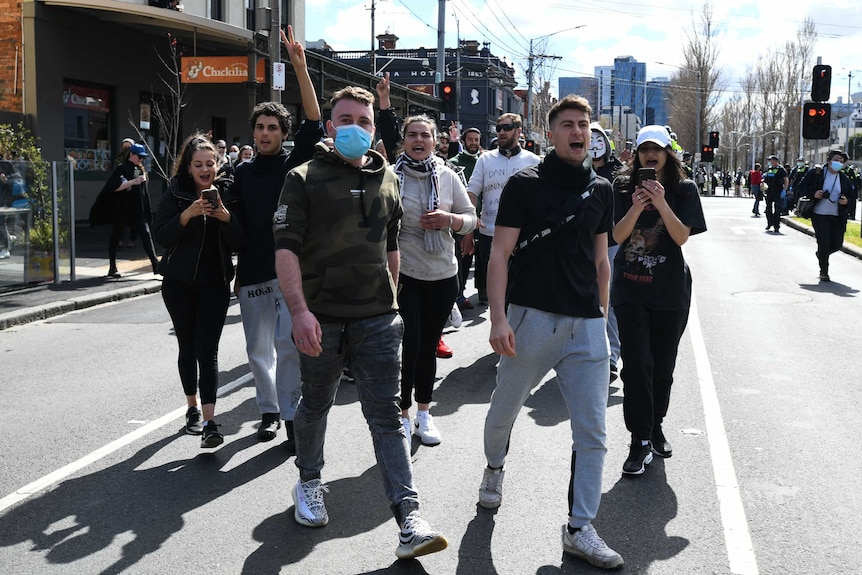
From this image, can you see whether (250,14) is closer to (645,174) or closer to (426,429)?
(426,429)

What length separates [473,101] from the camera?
70.9 m

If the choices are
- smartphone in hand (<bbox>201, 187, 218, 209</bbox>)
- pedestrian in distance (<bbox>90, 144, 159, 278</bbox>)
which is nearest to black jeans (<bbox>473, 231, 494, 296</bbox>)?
smartphone in hand (<bbox>201, 187, 218, 209</bbox>)

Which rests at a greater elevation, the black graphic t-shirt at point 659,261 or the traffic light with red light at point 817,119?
the traffic light with red light at point 817,119

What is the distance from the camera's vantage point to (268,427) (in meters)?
6.08

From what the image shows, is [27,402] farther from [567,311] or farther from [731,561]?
[731,561]

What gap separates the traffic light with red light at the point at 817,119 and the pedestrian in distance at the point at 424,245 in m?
17.4

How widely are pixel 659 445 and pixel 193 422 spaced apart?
2.87 m

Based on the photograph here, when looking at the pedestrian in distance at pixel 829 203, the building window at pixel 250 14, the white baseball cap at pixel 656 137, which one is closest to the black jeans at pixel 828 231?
the pedestrian in distance at pixel 829 203

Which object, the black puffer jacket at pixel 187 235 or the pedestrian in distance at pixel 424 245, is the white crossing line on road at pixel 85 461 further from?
Answer: the pedestrian in distance at pixel 424 245

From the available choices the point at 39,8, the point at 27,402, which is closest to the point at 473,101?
the point at 39,8

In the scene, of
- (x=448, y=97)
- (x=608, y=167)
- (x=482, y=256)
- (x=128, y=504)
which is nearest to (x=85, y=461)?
(x=128, y=504)

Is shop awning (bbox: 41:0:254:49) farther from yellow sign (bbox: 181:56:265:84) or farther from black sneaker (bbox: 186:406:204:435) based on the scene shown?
black sneaker (bbox: 186:406:204:435)

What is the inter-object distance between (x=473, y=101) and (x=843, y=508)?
6774cm

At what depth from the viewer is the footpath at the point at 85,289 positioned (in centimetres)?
1118
